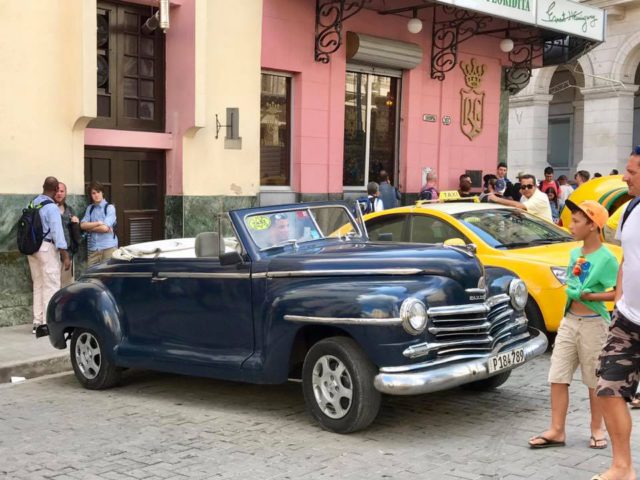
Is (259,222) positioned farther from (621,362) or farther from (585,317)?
(621,362)

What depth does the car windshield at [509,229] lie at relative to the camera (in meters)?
8.67

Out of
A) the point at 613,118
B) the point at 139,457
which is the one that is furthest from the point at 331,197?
the point at 613,118

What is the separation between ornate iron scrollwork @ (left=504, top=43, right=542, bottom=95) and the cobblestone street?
11.5m

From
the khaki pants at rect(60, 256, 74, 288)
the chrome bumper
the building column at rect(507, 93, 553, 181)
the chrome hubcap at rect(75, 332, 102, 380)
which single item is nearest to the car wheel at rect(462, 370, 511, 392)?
the chrome bumper

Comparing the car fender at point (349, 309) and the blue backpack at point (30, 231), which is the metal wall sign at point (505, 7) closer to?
the blue backpack at point (30, 231)

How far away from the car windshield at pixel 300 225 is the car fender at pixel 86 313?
1.60 m

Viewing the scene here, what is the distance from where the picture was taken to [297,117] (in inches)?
532

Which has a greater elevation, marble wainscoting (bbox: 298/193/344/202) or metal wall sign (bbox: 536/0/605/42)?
metal wall sign (bbox: 536/0/605/42)

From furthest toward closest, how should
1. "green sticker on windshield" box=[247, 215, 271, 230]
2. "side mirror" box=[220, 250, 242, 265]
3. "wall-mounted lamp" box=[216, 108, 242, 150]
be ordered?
"wall-mounted lamp" box=[216, 108, 242, 150], "green sticker on windshield" box=[247, 215, 271, 230], "side mirror" box=[220, 250, 242, 265]

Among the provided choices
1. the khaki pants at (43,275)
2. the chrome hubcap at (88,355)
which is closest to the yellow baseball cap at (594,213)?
the chrome hubcap at (88,355)

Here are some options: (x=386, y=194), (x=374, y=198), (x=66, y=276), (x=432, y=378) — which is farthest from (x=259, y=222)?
(x=386, y=194)

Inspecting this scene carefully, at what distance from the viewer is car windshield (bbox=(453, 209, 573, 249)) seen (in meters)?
8.67

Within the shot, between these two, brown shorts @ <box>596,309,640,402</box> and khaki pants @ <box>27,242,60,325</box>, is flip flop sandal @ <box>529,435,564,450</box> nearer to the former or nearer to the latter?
brown shorts @ <box>596,309,640,402</box>

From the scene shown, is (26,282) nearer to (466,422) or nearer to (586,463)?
(466,422)
